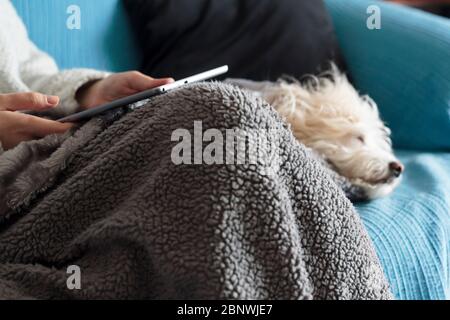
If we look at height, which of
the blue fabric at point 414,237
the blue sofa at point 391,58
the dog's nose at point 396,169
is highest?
the blue sofa at point 391,58

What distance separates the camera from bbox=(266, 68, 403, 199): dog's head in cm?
114

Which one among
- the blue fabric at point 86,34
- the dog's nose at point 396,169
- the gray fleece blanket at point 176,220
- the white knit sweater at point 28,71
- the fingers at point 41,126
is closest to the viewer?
the gray fleece blanket at point 176,220

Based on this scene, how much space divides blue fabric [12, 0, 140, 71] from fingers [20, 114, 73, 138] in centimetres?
49

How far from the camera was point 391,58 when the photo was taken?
4.35ft

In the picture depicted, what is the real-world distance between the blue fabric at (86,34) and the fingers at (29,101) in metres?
0.46

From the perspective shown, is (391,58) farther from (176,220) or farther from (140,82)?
(176,220)

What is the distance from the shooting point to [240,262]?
1.91 feet

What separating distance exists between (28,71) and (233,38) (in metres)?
0.47

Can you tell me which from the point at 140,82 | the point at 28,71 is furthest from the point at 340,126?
the point at 28,71

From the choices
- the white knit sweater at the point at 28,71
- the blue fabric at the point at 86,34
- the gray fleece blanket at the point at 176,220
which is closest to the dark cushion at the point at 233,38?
the blue fabric at the point at 86,34

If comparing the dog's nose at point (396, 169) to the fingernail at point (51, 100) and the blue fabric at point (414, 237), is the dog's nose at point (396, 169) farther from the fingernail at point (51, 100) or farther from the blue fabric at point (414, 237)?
the fingernail at point (51, 100)

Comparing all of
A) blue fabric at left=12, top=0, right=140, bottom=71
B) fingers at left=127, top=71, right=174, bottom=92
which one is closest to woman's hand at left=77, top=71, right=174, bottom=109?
fingers at left=127, top=71, right=174, bottom=92

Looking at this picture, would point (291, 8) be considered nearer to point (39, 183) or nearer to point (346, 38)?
point (346, 38)

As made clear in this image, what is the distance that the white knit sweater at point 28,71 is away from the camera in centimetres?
98
